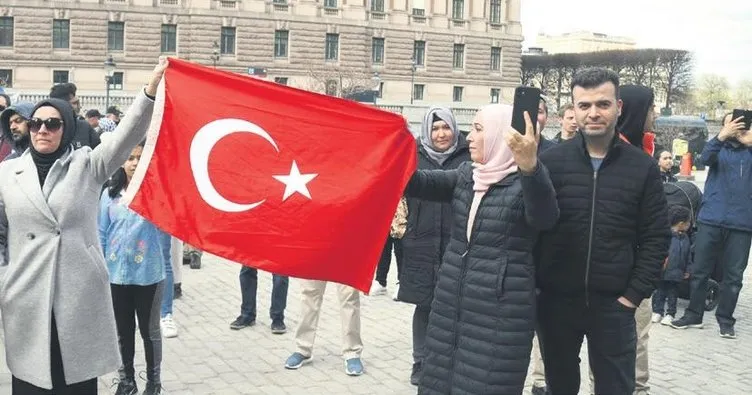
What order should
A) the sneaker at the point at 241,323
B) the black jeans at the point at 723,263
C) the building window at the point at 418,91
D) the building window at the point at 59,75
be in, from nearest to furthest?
the sneaker at the point at 241,323
the black jeans at the point at 723,263
the building window at the point at 59,75
the building window at the point at 418,91

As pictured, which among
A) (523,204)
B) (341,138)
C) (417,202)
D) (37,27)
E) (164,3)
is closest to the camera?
(523,204)

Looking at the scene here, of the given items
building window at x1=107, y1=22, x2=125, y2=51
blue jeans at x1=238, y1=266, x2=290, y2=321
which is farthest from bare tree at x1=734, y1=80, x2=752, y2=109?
blue jeans at x1=238, y1=266, x2=290, y2=321

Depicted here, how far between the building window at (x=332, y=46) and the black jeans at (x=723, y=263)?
172 ft

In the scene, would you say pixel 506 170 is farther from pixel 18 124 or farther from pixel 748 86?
pixel 748 86

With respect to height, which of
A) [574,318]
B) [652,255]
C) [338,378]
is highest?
[652,255]

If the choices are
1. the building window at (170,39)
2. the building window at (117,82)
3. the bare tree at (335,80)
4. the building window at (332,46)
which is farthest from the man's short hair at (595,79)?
the building window at (332,46)

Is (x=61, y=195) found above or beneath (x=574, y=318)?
above

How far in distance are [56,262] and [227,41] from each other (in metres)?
53.4

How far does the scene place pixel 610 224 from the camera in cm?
418

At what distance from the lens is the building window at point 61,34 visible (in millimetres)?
50844

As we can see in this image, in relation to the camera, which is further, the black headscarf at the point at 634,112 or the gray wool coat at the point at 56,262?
the black headscarf at the point at 634,112

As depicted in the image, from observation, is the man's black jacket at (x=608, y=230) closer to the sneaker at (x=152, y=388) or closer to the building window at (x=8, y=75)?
the sneaker at (x=152, y=388)

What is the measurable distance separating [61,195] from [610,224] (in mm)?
2840

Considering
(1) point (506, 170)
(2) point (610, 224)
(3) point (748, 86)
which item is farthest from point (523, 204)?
(3) point (748, 86)
